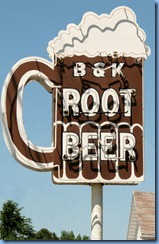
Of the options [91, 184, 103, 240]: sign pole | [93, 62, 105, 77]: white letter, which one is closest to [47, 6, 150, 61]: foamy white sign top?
[93, 62, 105, 77]: white letter

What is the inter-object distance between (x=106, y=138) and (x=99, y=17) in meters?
2.47

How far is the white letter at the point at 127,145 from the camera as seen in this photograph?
1332cm

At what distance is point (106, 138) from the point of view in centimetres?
1338

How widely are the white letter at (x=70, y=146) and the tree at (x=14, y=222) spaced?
66.5ft

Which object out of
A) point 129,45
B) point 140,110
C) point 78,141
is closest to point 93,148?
point 78,141

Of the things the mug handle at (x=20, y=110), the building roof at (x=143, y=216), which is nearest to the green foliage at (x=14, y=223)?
the building roof at (x=143, y=216)

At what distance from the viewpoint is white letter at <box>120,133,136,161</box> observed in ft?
43.7

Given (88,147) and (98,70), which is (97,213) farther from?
(98,70)

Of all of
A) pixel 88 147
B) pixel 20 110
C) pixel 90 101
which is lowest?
pixel 88 147

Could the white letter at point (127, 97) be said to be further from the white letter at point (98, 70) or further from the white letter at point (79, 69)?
the white letter at point (79, 69)

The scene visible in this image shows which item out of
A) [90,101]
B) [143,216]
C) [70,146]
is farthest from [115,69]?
[143,216]

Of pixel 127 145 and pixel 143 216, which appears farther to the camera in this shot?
pixel 143 216

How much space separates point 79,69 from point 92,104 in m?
0.77

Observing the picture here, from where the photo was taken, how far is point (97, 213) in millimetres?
13125
